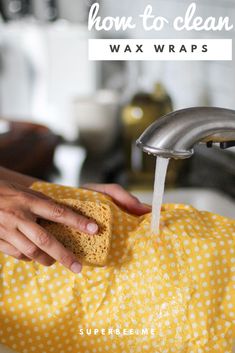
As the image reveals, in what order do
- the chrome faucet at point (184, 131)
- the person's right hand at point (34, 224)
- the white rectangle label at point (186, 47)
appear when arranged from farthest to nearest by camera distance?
the white rectangle label at point (186, 47), the person's right hand at point (34, 224), the chrome faucet at point (184, 131)

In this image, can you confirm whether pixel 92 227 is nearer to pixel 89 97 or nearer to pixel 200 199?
pixel 200 199

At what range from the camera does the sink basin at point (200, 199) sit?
119 cm

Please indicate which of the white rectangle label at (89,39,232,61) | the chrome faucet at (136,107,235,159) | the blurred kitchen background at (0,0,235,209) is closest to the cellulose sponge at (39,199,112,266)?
the chrome faucet at (136,107,235,159)

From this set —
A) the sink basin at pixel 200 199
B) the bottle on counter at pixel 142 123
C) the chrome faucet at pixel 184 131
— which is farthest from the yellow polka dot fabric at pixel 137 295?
the bottle on counter at pixel 142 123

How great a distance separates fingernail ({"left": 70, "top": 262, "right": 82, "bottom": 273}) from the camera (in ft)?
2.28

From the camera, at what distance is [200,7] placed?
1.37 meters

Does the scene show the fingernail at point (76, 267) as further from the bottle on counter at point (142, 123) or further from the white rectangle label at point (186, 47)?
the bottle on counter at point (142, 123)

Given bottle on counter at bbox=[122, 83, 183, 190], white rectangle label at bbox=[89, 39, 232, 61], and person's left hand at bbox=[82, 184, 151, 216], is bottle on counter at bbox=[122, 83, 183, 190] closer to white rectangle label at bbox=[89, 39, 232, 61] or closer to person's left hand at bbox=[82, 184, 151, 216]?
white rectangle label at bbox=[89, 39, 232, 61]

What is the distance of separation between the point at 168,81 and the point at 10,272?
0.92 meters

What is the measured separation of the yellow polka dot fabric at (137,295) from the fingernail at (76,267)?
0.14ft

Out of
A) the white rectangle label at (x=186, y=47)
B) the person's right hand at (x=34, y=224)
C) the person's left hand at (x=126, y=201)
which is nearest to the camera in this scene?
the person's right hand at (x=34, y=224)

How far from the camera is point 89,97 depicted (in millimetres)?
1711

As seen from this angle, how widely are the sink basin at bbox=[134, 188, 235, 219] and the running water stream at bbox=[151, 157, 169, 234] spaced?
1.50ft

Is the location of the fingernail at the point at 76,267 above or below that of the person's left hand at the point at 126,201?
below
